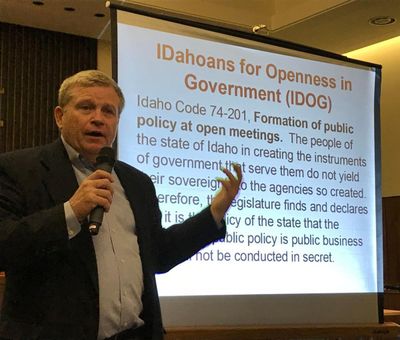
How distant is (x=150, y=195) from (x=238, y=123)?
3.34ft

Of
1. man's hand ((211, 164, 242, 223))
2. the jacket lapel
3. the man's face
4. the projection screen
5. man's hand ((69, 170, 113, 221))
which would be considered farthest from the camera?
the projection screen

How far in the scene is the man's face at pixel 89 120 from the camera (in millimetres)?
1882

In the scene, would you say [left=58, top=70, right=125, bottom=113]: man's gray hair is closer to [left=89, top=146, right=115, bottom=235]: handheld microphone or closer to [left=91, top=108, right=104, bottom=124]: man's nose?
[left=91, top=108, right=104, bottom=124]: man's nose

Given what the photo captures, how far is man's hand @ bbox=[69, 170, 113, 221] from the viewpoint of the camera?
1570 mm

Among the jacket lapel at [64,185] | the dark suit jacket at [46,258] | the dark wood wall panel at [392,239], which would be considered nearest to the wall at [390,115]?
the dark wood wall panel at [392,239]

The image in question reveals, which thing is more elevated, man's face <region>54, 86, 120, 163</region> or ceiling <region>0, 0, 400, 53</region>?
ceiling <region>0, 0, 400, 53</region>

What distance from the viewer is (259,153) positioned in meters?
3.04

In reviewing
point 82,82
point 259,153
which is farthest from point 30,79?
point 82,82

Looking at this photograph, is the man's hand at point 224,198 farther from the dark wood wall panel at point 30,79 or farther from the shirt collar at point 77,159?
the dark wood wall panel at point 30,79

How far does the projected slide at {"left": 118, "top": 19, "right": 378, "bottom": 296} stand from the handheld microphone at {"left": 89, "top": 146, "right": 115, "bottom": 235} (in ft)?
2.93

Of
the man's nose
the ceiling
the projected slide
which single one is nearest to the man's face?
the man's nose

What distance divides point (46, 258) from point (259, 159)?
59.8 inches

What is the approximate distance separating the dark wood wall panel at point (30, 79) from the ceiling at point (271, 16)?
0.90 ft

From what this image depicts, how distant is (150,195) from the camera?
2.11 metres
